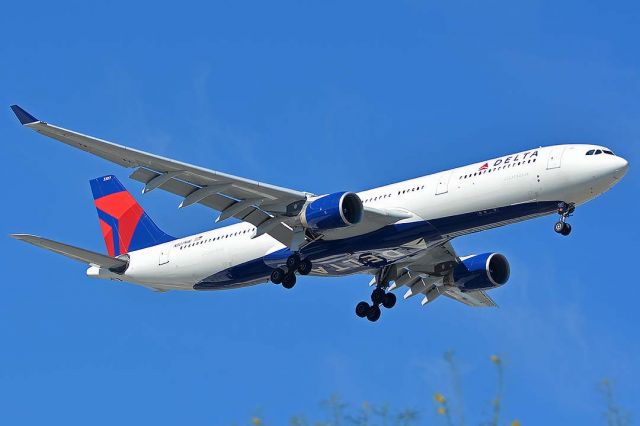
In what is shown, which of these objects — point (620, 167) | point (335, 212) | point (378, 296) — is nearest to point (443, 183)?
point (335, 212)

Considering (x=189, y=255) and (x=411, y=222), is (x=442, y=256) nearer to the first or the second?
(x=411, y=222)

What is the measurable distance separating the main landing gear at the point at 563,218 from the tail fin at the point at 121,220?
62.1 feet

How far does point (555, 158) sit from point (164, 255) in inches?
726

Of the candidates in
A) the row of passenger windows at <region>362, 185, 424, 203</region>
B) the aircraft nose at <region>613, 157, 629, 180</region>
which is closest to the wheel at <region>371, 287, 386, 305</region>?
the row of passenger windows at <region>362, 185, 424, 203</region>

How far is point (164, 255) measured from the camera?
5088 centimetres

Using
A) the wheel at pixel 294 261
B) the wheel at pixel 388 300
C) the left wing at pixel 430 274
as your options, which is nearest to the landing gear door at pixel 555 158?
the left wing at pixel 430 274

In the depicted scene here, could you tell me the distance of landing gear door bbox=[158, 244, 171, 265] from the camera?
166 ft

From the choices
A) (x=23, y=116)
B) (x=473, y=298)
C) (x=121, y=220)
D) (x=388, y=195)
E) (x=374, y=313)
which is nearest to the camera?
(x=23, y=116)

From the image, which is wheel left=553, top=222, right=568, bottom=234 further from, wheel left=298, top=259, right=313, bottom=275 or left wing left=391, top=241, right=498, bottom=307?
wheel left=298, top=259, right=313, bottom=275

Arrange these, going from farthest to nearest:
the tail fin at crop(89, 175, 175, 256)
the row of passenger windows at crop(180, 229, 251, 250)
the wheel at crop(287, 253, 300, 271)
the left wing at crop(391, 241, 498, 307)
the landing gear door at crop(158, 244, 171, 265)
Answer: the tail fin at crop(89, 175, 175, 256) < the landing gear door at crop(158, 244, 171, 265) < the left wing at crop(391, 241, 498, 307) < the row of passenger windows at crop(180, 229, 251, 250) < the wheel at crop(287, 253, 300, 271)

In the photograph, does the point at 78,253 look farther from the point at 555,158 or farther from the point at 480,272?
the point at 555,158

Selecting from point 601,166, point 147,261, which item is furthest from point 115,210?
point 601,166

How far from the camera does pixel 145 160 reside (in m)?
41.7

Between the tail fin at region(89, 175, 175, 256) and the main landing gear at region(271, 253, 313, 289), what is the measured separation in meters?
8.20
